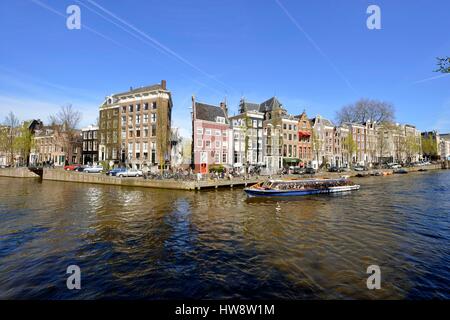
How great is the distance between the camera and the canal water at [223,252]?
30.0 ft

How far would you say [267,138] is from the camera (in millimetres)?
65562

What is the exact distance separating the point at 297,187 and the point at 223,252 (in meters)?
22.7

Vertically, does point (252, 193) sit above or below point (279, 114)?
below

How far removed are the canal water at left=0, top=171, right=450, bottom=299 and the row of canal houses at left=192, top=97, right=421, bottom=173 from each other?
29755mm

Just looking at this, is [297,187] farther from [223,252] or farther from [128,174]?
[128,174]

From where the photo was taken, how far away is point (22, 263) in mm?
11398

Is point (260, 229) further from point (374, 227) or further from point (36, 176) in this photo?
point (36, 176)

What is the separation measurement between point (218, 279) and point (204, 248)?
359 centimetres

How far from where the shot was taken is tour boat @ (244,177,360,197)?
30.8m

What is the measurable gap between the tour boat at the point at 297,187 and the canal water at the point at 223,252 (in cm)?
703

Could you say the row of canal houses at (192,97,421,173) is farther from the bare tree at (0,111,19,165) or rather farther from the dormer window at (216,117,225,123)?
the bare tree at (0,111,19,165)

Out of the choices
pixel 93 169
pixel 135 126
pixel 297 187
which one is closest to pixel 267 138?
pixel 297 187

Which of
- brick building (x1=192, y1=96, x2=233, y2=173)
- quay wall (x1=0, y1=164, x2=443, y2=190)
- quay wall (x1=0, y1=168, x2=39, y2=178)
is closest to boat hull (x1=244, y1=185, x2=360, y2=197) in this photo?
quay wall (x1=0, y1=164, x2=443, y2=190)
